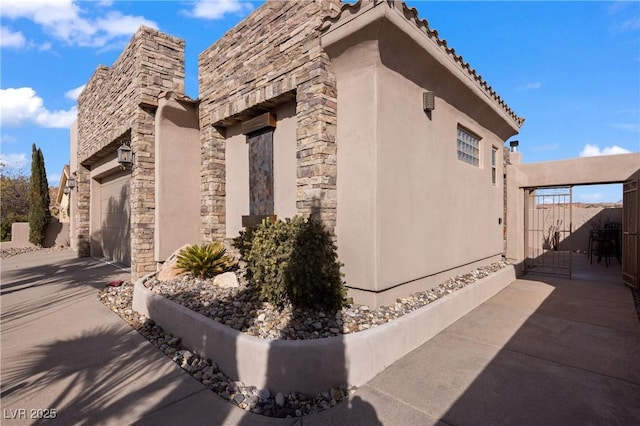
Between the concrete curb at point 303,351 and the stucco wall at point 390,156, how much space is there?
2.37 ft

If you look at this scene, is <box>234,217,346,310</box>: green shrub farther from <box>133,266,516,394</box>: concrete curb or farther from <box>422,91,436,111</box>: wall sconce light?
<box>422,91,436,111</box>: wall sconce light

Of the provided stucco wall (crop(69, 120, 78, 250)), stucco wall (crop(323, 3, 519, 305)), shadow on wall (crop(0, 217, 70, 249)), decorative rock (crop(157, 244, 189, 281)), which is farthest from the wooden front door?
shadow on wall (crop(0, 217, 70, 249))

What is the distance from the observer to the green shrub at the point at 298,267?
4.01 metres

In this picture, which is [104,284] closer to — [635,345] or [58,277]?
[58,277]

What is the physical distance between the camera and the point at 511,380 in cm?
338

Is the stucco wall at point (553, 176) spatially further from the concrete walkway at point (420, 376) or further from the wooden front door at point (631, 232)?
the concrete walkway at point (420, 376)

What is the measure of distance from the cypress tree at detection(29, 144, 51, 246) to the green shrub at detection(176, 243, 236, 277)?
1705 cm

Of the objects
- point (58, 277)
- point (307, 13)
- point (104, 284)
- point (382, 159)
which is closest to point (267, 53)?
point (307, 13)

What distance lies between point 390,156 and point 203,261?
4.10 meters

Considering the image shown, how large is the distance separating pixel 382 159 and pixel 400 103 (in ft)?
3.82

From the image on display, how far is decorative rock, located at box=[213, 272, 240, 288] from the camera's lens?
5.47m

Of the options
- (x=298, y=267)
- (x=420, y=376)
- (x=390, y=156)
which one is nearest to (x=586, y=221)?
(x=390, y=156)

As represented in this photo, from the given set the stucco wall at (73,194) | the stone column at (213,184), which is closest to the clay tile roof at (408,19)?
the stone column at (213,184)

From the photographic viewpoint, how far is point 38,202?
17422 millimetres
